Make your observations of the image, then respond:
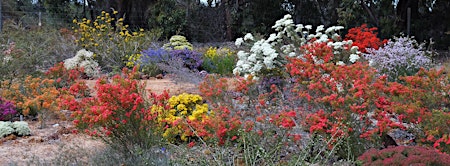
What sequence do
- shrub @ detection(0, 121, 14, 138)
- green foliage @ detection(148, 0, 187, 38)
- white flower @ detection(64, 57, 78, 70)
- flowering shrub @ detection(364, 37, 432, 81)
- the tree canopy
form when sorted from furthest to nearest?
green foliage @ detection(148, 0, 187, 38) < the tree canopy < white flower @ detection(64, 57, 78, 70) < flowering shrub @ detection(364, 37, 432, 81) < shrub @ detection(0, 121, 14, 138)

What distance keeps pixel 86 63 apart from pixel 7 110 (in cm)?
486

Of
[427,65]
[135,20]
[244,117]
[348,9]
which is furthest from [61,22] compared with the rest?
[244,117]

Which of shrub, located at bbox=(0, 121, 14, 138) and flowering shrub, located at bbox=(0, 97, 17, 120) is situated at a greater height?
flowering shrub, located at bbox=(0, 97, 17, 120)

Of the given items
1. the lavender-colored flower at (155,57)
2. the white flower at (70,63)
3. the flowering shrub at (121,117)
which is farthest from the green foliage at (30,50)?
the flowering shrub at (121,117)

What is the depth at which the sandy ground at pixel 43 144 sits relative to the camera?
4715 mm

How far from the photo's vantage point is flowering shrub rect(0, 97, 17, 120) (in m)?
6.29

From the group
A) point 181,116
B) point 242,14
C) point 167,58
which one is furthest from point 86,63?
point 242,14

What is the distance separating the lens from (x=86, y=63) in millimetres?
11125

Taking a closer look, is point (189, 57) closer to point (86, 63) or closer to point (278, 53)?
point (86, 63)

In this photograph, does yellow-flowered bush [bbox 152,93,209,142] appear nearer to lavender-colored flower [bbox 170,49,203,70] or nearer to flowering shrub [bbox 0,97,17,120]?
flowering shrub [bbox 0,97,17,120]

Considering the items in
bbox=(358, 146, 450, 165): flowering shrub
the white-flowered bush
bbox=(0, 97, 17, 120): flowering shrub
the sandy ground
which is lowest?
the sandy ground

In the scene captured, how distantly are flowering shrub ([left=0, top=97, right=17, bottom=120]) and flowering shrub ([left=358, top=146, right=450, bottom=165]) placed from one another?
14.2ft

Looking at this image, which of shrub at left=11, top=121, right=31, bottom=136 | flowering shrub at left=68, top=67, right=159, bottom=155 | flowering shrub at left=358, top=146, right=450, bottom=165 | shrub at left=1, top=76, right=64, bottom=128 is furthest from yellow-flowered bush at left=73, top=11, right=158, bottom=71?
flowering shrub at left=358, top=146, right=450, bottom=165

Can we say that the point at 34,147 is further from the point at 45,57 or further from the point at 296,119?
the point at 45,57
